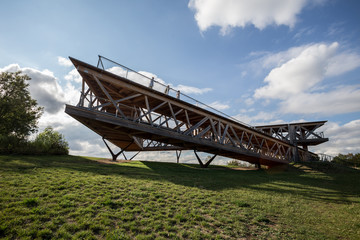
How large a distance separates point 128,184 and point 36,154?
47.7 feet

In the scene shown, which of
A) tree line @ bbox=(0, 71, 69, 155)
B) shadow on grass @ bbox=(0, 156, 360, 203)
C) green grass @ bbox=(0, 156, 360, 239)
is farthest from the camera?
tree line @ bbox=(0, 71, 69, 155)

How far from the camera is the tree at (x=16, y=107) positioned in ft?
82.2

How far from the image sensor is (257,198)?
28.5ft

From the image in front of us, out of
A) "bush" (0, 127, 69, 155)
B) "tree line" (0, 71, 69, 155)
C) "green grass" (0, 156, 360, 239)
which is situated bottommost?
"green grass" (0, 156, 360, 239)

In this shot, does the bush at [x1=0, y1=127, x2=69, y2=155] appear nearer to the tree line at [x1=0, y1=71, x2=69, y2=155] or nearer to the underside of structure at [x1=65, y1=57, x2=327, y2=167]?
the tree line at [x1=0, y1=71, x2=69, y2=155]

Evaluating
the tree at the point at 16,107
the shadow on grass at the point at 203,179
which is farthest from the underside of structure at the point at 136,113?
the tree at the point at 16,107

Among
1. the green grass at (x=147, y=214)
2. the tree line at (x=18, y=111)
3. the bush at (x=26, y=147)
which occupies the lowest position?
the green grass at (x=147, y=214)

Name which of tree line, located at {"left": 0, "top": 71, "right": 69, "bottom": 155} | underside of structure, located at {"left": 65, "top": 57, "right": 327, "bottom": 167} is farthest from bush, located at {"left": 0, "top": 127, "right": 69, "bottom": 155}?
underside of structure, located at {"left": 65, "top": 57, "right": 327, "bottom": 167}

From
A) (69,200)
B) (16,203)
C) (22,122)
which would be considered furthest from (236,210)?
(22,122)

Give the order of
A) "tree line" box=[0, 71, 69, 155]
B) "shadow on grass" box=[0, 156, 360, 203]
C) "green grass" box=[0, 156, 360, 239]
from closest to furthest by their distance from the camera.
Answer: "green grass" box=[0, 156, 360, 239] → "shadow on grass" box=[0, 156, 360, 203] → "tree line" box=[0, 71, 69, 155]

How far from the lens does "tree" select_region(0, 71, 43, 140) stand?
25062 mm

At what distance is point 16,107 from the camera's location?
2553cm

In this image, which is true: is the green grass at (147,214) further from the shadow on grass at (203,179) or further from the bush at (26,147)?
the bush at (26,147)

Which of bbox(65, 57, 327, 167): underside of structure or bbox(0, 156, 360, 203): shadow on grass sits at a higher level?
bbox(65, 57, 327, 167): underside of structure
